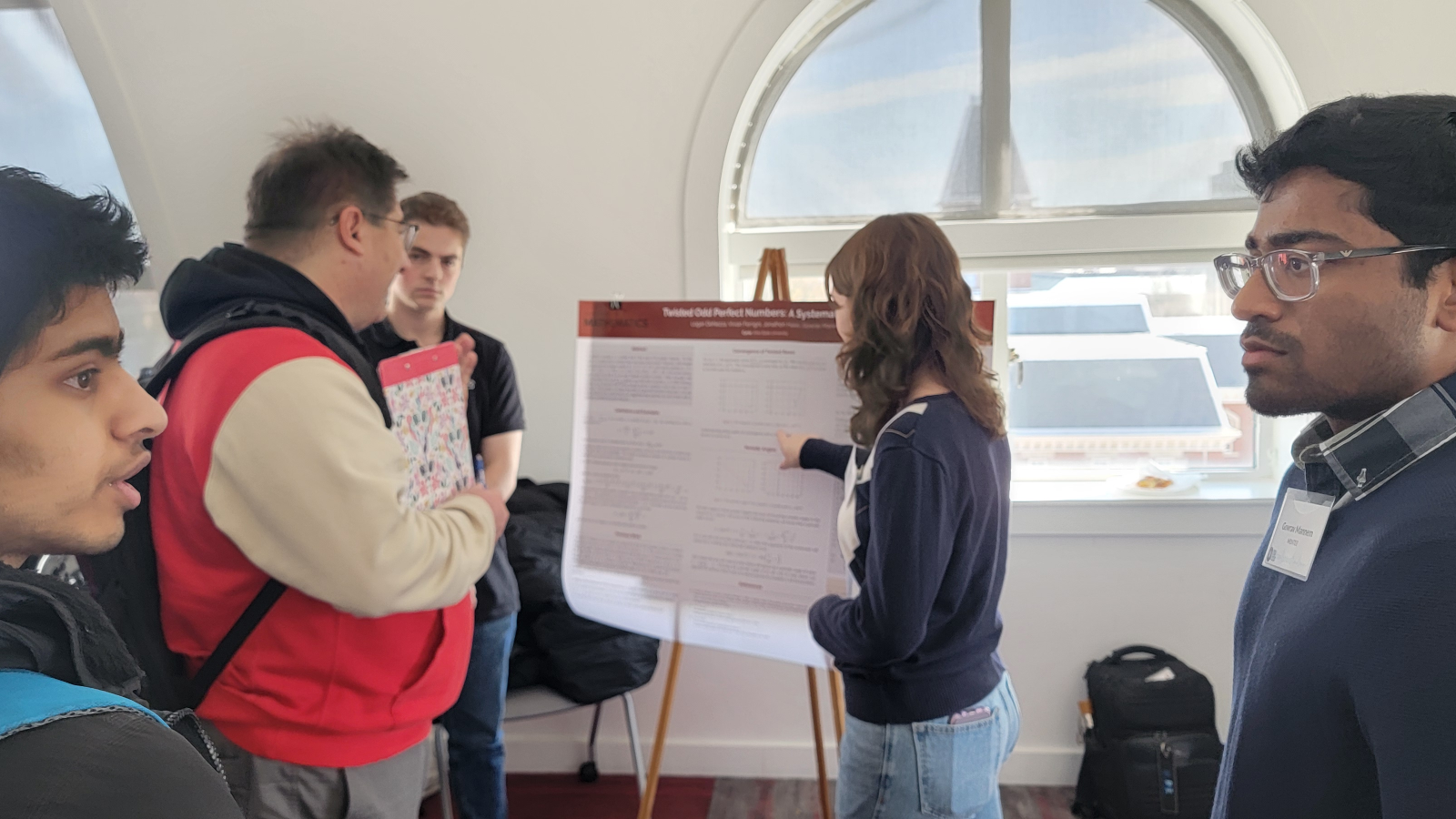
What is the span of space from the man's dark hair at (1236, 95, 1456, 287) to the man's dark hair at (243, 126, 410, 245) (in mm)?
1226

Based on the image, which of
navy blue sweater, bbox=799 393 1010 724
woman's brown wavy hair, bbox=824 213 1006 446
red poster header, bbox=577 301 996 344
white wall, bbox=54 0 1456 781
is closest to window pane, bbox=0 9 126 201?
white wall, bbox=54 0 1456 781

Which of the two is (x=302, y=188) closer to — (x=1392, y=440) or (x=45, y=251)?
(x=45, y=251)

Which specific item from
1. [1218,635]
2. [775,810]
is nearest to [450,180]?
[775,810]

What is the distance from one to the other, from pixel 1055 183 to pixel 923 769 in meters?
1.98

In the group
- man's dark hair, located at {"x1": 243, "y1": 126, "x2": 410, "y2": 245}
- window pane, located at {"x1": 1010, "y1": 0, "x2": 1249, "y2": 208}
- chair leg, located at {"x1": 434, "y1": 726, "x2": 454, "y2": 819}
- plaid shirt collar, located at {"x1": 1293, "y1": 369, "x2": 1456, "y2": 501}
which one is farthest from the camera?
window pane, located at {"x1": 1010, "y1": 0, "x2": 1249, "y2": 208}

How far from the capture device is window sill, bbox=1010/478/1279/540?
2424mm

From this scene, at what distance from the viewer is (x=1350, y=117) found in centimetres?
82

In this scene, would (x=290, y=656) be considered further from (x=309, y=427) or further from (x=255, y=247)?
(x=255, y=247)

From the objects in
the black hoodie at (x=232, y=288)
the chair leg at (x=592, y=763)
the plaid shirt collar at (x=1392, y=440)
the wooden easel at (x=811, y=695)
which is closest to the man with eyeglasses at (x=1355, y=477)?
the plaid shirt collar at (x=1392, y=440)

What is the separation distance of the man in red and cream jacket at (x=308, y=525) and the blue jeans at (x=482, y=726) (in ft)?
1.89

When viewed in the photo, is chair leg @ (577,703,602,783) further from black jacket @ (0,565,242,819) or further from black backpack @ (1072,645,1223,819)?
black jacket @ (0,565,242,819)

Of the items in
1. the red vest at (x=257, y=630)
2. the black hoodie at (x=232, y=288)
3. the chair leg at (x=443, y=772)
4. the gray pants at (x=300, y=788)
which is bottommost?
the chair leg at (x=443, y=772)

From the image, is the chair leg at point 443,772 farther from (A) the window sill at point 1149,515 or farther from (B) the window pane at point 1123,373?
(B) the window pane at point 1123,373

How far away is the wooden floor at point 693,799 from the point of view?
244cm
